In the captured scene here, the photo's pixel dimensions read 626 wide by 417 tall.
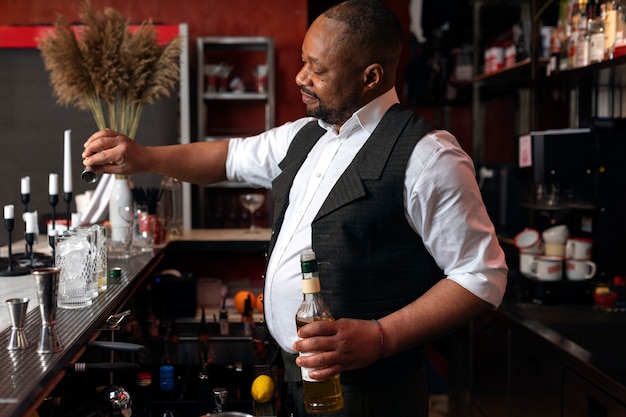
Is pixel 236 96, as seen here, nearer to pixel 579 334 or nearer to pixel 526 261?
pixel 526 261

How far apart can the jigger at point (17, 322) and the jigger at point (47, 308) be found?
0.11 feet

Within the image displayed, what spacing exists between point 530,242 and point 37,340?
2135 mm

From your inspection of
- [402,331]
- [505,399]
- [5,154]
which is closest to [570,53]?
[505,399]

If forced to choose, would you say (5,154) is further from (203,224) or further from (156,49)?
(156,49)

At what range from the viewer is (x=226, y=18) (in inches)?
202

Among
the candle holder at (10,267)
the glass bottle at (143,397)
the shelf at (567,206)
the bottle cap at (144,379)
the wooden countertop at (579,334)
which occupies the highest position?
the shelf at (567,206)

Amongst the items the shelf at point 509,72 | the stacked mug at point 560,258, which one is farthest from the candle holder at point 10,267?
the shelf at point 509,72

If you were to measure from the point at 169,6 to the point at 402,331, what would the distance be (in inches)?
163

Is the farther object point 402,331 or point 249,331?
point 249,331

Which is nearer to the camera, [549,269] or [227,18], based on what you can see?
[549,269]

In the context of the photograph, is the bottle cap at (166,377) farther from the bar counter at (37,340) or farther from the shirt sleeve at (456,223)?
the shirt sleeve at (456,223)

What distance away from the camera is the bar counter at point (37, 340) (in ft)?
3.84

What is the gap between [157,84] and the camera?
3.32 m

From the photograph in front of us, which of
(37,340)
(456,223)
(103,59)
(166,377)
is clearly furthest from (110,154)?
(103,59)
